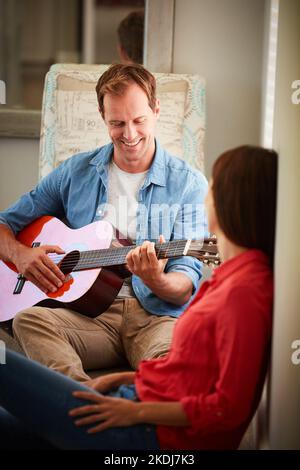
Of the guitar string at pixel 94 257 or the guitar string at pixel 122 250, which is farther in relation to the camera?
the guitar string at pixel 94 257

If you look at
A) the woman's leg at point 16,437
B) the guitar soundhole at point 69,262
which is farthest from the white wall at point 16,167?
the woman's leg at point 16,437

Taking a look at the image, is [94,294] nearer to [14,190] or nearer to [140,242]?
[140,242]

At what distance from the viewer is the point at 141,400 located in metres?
1.29

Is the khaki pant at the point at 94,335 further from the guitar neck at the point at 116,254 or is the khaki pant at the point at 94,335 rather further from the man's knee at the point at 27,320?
the guitar neck at the point at 116,254

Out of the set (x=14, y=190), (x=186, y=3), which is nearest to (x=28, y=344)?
(x=14, y=190)

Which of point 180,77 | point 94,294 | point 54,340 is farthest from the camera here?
point 180,77

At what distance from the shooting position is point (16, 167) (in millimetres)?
3115

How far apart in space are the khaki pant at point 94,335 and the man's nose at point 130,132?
1.45ft

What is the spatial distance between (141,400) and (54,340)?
1.92 feet

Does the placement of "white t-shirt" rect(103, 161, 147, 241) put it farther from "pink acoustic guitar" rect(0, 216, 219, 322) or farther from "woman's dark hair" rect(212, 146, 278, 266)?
"woman's dark hair" rect(212, 146, 278, 266)

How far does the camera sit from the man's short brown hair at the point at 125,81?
7.02 ft

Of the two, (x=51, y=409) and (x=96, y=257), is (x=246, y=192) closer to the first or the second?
(x=51, y=409)

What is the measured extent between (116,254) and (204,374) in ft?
2.69

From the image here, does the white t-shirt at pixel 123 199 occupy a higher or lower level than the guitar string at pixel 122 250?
higher
